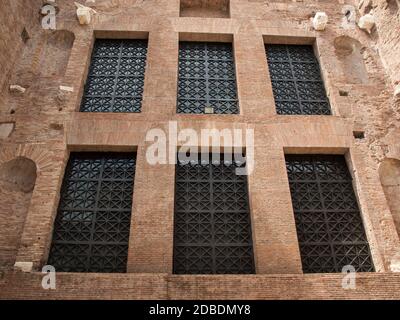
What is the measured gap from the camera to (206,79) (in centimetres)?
702

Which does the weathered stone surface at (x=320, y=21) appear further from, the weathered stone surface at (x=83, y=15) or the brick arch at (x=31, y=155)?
the brick arch at (x=31, y=155)

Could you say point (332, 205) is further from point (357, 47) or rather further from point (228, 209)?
point (357, 47)

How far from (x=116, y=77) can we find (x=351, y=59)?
467 centimetres

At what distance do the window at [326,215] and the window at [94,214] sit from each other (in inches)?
102

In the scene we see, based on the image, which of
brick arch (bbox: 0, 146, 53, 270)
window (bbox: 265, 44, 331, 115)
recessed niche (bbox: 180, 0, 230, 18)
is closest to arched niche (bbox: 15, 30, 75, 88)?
brick arch (bbox: 0, 146, 53, 270)

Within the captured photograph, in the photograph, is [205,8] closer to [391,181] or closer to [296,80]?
[296,80]

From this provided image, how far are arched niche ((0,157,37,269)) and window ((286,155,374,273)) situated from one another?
13.2ft

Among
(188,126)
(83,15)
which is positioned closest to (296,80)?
(188,126)

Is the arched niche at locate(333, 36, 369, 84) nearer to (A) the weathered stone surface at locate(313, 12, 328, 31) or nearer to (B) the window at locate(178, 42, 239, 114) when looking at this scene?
(A) the weathered stone surface at locate(313, 12, 328, 31)

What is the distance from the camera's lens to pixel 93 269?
5.09 metres

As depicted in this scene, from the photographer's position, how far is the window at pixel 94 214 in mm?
5184

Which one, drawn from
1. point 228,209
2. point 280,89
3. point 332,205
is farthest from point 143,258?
point 280,89

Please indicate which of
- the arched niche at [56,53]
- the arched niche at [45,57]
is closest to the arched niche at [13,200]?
the arched niche at [45,57]
